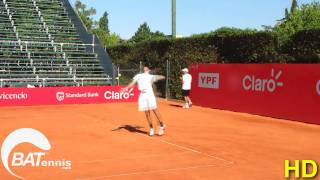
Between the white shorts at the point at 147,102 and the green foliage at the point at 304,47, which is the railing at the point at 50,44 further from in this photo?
the white shorts at the point at 147,102

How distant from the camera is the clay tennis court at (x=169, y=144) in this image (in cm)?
905

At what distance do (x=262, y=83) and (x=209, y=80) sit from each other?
12.4 ft

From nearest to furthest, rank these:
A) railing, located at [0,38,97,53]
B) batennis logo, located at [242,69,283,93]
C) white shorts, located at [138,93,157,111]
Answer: white shorts, located at [138,93,157,111] → batennis logo, located at [242,69,283,93] → railing, located at [0,38,97,53]

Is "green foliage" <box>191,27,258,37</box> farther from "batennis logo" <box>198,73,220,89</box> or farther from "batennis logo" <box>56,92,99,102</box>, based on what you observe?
"batennis logo" <box>56,92,99,102</box>

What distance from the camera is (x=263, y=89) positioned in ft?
61.7

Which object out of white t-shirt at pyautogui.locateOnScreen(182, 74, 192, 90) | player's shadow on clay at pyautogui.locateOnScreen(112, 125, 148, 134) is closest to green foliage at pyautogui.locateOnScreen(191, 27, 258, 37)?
white t-shirt at pyautogui.locateOnScreen(182, 74, 192, 90)

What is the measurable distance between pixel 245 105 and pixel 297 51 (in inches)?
139

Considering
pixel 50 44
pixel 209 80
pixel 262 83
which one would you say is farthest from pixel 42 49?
pixel 262 83

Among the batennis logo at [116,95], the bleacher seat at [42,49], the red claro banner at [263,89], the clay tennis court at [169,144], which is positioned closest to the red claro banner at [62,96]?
the batennis logo at [116,95]

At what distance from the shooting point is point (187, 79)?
21.7 metres

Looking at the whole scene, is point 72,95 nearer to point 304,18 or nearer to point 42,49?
point 42,49

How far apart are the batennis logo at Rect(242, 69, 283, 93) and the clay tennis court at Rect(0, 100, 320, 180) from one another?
3.91 feet

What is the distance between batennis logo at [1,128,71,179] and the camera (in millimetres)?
9617

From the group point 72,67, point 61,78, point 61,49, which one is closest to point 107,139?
point 61,78
